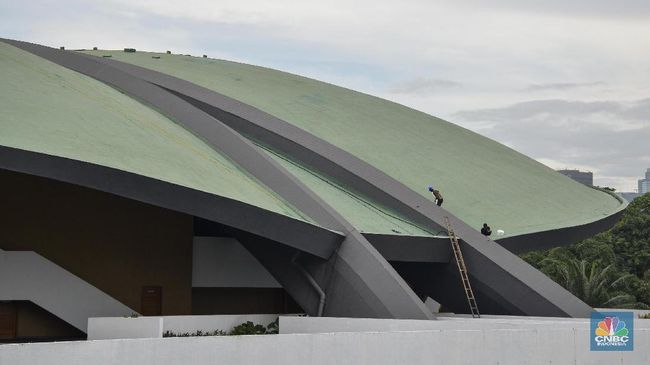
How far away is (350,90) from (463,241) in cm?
1876

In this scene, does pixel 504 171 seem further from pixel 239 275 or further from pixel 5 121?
pixel 5 121

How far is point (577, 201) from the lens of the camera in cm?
3997

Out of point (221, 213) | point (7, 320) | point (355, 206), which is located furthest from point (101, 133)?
point (355, 206)

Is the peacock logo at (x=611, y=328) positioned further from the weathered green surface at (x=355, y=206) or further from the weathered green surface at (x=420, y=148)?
the weathered green surface at (x=420, y=148)

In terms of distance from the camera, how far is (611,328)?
2503 centimetres

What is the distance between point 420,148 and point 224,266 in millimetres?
10808

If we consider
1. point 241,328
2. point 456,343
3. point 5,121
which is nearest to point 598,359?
point 456,343

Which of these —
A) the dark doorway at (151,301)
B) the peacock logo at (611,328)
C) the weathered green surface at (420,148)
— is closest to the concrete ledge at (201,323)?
the dark doorway at (151,301)

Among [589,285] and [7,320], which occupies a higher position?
[589,285]

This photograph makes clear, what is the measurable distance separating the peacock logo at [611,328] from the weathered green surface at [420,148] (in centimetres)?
875

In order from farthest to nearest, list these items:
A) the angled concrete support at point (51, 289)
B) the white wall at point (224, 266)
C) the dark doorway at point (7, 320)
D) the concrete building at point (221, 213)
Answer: the white wall at point (224, 266), the dark doorway at point (7, 320), the angled concrete support at point (51, 289), the concrete building at point (221, 213)

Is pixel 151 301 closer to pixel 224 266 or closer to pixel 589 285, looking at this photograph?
pixel 224 266

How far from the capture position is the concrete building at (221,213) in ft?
85.8

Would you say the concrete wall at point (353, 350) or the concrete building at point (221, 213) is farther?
the concrete building at point (221, 213)
